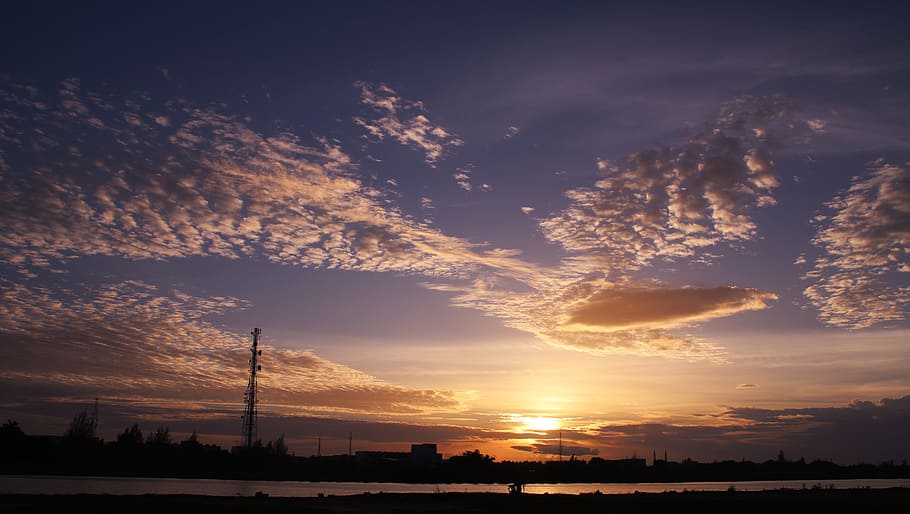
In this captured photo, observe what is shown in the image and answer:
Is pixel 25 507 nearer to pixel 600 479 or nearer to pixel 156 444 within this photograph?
pixel 156 444

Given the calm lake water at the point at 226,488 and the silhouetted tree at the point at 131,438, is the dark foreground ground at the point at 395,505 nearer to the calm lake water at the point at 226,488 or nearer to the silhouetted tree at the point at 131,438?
the calm lake water at the point at 226,488


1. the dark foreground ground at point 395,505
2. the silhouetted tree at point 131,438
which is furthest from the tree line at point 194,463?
the dark foreground ground at point 395,505

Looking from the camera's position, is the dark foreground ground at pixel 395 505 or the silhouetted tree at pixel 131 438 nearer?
the dark foreground ground at pixel 395 505

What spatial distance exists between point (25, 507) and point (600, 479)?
17236 cm

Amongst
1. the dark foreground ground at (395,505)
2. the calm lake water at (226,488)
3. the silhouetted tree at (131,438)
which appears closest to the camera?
the dark foreground ground at (395,505)

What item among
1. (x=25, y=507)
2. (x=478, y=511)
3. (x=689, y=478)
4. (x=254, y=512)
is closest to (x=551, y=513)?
(x=478, y=511)

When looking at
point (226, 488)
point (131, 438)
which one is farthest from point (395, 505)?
point (131, 438)

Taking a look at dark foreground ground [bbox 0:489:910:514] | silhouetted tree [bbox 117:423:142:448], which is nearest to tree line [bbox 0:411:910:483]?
silhouetted tree [bbox 117:423:142:448]

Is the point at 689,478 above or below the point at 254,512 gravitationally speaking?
below

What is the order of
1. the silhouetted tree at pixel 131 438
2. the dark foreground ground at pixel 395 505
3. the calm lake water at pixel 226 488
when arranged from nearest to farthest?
the dark foreground ground at pixel 395 505 → the calm lake water at pixel 226 488 → the silhouetted tree at pixel 131 438

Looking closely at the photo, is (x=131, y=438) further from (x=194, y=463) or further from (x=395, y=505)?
(x=395, y=505)

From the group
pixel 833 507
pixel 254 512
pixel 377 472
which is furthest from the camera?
pixel 377 472

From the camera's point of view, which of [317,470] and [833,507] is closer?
[833,507]

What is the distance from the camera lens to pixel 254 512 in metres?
45.1
